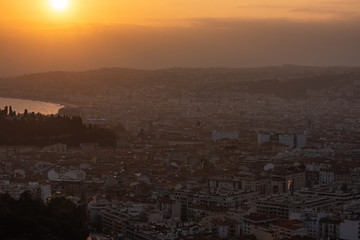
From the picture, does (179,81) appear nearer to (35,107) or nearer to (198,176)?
(35,107)

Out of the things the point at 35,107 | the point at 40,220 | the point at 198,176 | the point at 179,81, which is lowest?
the point at 40,220

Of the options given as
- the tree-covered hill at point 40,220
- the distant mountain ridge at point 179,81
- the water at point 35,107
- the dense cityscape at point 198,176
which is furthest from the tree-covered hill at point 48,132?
the distant mountain ridge at point 179,81

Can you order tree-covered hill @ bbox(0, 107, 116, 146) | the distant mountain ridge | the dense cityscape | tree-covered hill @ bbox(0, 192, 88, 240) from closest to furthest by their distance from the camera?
tree-covered hill @ bbox(0, 192, 88, 240)
the dense cityscape
tree-covered hill @ bbox(0, 107, 116, 146)
the distant mountain ridge

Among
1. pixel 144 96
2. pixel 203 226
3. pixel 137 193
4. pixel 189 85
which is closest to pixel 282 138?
pixel 137 193

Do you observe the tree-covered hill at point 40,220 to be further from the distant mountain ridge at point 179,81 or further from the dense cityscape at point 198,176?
the distant mountain ridge at point 179,81

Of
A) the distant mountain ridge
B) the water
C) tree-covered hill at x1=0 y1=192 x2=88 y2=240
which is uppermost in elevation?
the distant mountain ridge

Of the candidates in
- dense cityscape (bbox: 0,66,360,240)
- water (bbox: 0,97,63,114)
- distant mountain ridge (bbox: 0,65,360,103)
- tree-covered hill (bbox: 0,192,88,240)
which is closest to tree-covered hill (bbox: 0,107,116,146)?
dense cityscape (bbox: 0,66,360,240)

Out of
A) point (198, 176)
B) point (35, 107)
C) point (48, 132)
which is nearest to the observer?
point (198, 176)

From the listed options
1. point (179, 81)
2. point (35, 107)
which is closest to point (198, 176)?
point (35, 107)

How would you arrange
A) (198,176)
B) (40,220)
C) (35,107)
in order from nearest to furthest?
(40,220)
(198,176)
(35,107)

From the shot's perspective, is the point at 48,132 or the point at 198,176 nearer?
the point at 198,176

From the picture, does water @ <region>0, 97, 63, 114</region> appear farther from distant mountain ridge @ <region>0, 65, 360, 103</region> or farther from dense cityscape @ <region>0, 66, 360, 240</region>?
dense cityscape @ <region>0, 66, 360, 240</region>
